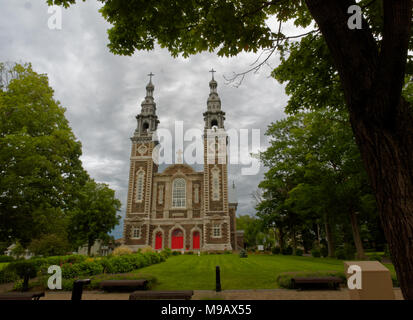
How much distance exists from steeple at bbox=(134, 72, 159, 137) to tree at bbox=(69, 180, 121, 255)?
38.6ft

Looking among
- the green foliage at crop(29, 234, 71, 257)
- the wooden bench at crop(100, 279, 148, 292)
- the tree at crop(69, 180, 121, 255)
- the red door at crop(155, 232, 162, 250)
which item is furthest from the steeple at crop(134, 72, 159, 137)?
the wooden bench at crop(100, 279, 148, 292)

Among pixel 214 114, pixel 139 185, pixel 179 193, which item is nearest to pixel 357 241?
pixel 179 193

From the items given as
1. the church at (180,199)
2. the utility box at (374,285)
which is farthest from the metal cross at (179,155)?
the utility box at (374,285)

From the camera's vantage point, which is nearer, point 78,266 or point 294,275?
point 294,275

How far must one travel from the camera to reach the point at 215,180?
127 ft

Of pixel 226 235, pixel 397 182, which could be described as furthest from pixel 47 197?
pixel 226 235

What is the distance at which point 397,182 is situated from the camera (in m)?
2.44

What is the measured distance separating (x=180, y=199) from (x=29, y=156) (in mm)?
29870

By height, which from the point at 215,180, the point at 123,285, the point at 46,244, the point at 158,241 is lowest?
the point at 123,285

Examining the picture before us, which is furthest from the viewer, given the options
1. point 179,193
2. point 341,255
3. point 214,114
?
point 214,114

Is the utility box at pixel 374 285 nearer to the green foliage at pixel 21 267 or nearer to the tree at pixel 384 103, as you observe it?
the tree at pixel 384 103

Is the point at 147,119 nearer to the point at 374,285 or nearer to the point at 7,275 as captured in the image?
the point at 7,275

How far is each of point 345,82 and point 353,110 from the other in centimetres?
37
